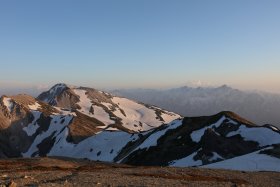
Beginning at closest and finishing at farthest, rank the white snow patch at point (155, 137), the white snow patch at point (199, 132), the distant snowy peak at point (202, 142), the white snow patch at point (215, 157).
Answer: the white snow patch at point (215, 157) → the distant snowy peak at point (202, 142) → the white snow patch at point (199, 132) → the white snow patch at point (155, 137)

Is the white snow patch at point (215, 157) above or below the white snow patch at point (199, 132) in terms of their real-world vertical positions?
below

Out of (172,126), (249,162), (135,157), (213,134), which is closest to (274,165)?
(249,162)

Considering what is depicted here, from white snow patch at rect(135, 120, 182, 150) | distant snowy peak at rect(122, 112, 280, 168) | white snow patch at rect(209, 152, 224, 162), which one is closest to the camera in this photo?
white snow patch at rect(209, 152, 224, 162)

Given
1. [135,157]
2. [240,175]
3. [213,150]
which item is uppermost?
[240,175]

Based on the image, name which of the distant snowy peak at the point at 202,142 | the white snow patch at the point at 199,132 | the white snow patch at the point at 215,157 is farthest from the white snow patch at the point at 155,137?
the white snow patch at the point at 215,157

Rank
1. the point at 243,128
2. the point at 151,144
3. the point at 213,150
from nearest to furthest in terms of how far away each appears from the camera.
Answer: the point at 213,150 < the point at 243,128 < the point at 151,144

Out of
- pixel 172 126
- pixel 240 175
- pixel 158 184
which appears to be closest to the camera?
pixel 158 184

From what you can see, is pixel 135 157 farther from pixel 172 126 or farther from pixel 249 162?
pixel 249 162

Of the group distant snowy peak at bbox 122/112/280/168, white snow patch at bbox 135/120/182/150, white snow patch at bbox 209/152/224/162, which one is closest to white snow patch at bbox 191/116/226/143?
distant snowy peak at bbox 122/112/280/168

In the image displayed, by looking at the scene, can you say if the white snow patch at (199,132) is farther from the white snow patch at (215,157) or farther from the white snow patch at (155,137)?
the white snow patch at (155,137)

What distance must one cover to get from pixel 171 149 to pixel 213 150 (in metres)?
19.6

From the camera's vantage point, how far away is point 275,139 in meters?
119

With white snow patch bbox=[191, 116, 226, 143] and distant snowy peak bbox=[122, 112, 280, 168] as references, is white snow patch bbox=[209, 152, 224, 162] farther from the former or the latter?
white snow patch bbox=[191, 116, 226, 143]

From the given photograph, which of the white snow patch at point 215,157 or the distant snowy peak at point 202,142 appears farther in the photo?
the distant snowy peak at point 202,142
